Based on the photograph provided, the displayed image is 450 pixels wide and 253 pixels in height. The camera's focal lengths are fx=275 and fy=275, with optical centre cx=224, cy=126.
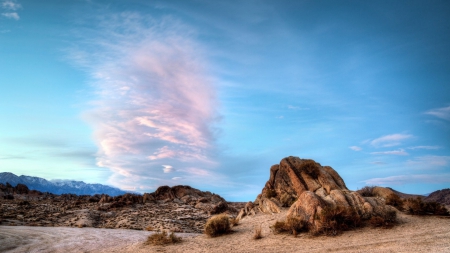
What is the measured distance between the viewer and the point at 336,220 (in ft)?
50.1

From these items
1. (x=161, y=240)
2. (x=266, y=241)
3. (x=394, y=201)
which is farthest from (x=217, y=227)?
(x=394, y=201)

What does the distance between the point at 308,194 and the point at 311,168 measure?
679 centimetres

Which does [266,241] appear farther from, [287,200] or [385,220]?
[287,200]

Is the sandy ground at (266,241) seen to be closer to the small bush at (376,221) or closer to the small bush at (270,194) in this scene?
the small bush at (376,221)

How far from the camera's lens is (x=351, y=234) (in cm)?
1441

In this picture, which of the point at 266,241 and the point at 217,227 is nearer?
the point at 266,241

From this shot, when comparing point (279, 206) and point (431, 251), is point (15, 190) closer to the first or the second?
point (279, 206)

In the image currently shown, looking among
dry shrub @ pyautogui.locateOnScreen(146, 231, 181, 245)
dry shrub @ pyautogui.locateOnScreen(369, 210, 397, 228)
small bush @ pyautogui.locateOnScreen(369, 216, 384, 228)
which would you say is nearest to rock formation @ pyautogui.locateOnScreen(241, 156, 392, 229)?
dry shrub @ pyautogui.locateOnScreen(369, 210, 397, 228)

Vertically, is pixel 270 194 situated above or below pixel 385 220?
above

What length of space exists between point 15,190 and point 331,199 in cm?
7237

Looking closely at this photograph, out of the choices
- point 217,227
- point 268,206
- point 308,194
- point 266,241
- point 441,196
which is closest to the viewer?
point 266,241

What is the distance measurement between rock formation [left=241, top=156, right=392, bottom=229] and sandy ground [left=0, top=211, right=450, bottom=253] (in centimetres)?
148

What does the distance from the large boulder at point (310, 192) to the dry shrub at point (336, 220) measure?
369 millimetres

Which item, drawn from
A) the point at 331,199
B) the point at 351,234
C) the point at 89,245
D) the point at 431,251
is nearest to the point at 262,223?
the point at 331,199
